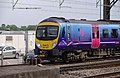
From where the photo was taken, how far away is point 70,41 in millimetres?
21797

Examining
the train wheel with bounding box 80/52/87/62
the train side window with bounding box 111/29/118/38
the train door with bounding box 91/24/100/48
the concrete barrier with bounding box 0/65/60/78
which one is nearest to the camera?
the concrete barrier with bounding box 0/65/60/78

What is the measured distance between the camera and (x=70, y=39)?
21.8 m

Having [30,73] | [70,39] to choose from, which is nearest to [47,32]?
[70,39]

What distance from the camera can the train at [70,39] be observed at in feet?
69.6

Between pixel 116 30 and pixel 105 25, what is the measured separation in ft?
5.02

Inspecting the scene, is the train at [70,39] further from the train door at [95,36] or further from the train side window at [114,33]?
the train side window at [114,33]

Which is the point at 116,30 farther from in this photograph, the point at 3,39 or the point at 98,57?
the point at 3,39

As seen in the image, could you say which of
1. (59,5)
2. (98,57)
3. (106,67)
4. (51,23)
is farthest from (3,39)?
(106,67)

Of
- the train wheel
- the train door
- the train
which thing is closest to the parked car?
the train

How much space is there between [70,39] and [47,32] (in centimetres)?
171

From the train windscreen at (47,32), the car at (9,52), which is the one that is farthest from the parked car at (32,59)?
the car at (9,52)

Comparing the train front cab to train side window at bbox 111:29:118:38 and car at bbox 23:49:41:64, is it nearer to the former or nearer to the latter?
car at bbox 23:49:41:64

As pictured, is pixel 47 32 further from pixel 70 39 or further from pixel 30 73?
pixel 30 73

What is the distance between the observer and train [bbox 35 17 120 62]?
2122cm
